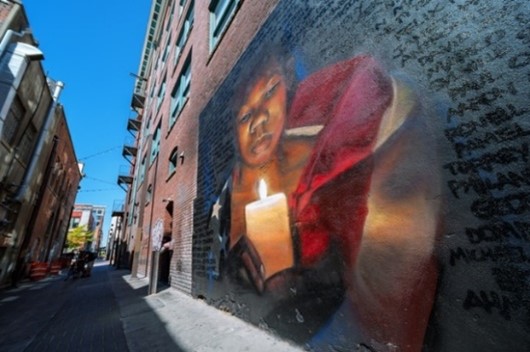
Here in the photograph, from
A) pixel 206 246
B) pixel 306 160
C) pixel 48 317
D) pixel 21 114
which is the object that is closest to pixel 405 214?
pixel 306 160

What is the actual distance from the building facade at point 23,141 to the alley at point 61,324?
350 cm

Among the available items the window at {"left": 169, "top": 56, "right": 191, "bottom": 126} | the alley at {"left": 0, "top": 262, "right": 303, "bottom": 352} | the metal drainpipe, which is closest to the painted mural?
the alley at {"left": 0, "top": 262, "right": 303, "bottom": 352}

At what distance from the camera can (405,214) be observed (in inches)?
85.0

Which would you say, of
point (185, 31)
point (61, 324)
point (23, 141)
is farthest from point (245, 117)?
point (23, 141)

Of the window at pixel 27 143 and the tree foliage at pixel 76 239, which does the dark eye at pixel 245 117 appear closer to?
the window at pixel 27 143

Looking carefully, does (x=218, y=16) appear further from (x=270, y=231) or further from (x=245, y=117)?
(x=270, y=231)

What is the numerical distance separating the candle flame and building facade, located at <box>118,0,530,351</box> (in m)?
0.06

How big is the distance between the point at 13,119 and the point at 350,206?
12.8 m

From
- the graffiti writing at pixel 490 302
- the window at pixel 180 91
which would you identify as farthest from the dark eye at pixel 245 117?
the window at pixel 180 91

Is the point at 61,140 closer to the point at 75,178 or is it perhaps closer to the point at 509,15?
the point at 75,178

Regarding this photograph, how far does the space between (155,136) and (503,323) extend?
17.1 meters

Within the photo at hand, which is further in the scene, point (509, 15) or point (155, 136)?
point (155, 136)

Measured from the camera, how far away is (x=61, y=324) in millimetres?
5414

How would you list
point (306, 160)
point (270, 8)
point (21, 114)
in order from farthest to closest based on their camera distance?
point (21, 114), point (270, 8), point (306, 160)
